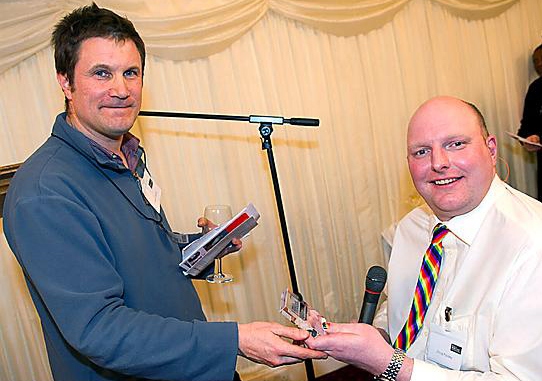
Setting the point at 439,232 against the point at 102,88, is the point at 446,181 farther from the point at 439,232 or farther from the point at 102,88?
the point at 102,88

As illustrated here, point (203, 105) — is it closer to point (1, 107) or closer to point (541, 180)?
point (1, 107)

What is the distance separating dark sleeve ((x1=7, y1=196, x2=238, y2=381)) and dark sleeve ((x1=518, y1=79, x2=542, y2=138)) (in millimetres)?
3742

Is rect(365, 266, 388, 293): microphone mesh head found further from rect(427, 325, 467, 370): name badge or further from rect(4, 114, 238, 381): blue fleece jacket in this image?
rect(4, 114, 238, 381): blue fleece jacket

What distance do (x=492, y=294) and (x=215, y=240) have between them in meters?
0.94

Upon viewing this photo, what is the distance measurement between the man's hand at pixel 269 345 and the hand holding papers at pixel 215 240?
461mm

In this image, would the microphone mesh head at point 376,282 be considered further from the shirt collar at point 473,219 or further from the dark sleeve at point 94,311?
the dark sleeve at point 94,311

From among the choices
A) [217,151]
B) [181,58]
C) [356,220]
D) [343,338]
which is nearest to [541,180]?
[356,220]

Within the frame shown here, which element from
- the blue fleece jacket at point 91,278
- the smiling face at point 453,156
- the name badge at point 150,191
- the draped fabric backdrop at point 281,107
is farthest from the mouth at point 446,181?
the draped fabric backdrop at point 281,107

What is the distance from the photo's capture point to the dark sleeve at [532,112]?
439 centimetres

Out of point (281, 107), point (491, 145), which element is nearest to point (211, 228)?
point (491, 145)

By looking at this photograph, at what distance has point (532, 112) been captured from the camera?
444 cm

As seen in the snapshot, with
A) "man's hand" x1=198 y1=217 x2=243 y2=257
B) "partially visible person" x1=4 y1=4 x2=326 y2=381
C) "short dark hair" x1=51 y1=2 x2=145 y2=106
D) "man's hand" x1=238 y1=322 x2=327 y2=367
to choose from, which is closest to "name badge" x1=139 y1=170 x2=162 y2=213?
"partially visible person" x1=4 y1=4 x2=326 y2=381

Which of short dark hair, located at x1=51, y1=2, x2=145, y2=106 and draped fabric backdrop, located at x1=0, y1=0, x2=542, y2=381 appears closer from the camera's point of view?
short dark hair, located at x1=51, y1=2, x2=145, y2=106

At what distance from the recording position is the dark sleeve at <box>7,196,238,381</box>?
141 centimetres
